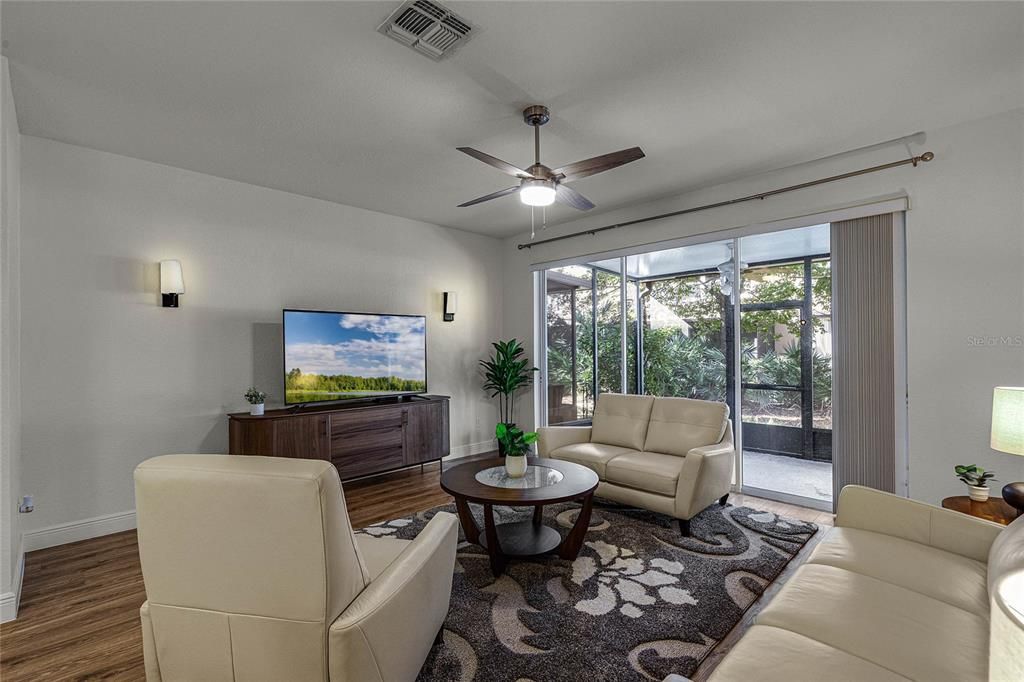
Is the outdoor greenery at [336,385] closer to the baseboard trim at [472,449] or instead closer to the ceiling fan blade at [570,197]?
the baseboard trim at [472,449]

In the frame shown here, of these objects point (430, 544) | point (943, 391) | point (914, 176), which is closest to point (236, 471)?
point (430, 544)

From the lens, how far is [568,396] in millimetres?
5672

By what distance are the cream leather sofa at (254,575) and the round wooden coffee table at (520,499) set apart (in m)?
1.17

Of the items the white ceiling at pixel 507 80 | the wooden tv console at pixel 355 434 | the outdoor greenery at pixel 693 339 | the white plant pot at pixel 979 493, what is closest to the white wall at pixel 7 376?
the white ceiling at pixel 507 80

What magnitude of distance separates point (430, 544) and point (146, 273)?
3331mm

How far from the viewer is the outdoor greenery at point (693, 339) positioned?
389 cm

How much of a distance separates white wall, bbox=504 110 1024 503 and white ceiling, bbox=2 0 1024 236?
28 centimetres

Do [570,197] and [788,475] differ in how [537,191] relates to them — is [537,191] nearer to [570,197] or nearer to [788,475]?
[570,197]

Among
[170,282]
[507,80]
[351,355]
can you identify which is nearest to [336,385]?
[351,355]

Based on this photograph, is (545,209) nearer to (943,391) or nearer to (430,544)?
(943,391)

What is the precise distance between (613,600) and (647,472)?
1105 millimetres

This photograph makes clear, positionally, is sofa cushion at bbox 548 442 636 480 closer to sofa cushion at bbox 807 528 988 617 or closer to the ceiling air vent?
sofa cushion at bbox 807 528 988 617

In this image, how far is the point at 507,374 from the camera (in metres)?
5.59

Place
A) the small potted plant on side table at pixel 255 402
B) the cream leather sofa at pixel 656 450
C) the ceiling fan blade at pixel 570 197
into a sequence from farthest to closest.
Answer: the small potted plant on side table at pixel 255 402, the cream leather sofa at pixel 656 450, the ceiling fan blade at pixel 570 197
